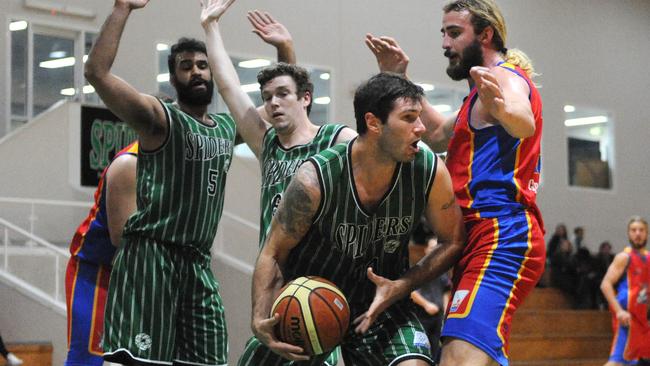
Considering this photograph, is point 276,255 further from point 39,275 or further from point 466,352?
point 39,275

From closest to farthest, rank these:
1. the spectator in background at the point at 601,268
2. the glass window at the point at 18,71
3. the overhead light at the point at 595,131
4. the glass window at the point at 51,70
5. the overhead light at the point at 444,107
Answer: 1. the glass window at the point at 18,71
2. the glass window at the point at 51,70
3. the spectator in background at the point at 601,268
4. the overhead light at the point at 444,107
5. the overhead light at the point at 595,131

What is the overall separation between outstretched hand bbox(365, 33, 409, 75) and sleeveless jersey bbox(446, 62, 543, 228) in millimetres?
752

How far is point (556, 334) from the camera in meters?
15.2

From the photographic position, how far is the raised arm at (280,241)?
172 inches

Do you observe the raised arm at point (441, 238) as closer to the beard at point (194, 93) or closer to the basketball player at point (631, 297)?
the beard at point (194, 93)

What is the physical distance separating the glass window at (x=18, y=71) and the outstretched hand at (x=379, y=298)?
434 inches

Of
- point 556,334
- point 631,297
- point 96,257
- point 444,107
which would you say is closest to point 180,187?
point 96,257

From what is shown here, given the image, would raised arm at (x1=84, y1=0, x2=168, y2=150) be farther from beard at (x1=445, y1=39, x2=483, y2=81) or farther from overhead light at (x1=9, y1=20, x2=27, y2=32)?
overhead light at (x1=9, y1=20, x2=27, y2=32)

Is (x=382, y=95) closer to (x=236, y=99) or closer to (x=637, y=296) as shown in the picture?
(x=236, y=99)

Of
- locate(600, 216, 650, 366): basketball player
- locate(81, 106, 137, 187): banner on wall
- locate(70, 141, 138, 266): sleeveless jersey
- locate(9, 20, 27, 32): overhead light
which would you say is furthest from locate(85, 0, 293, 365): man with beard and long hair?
locate(9, 20, 27, 32): overhead light

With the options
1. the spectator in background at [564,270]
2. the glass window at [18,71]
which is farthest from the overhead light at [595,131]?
the glass window at [18,71]

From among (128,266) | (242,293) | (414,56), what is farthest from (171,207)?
(414,56)

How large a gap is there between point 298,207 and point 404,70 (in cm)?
121

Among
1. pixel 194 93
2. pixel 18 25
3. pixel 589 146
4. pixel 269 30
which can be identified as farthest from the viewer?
pixel 589 146
